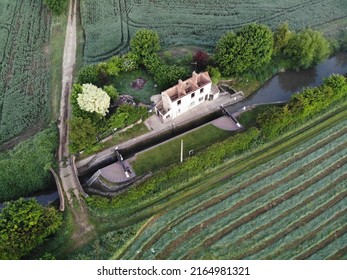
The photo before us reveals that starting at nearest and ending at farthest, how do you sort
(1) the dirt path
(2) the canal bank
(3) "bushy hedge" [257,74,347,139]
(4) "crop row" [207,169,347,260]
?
(1) the dirt path
(4) "crop row" [207,169,347,260]
(2) the canal bank
(3) "bushy hedge" [257,74,347,139]

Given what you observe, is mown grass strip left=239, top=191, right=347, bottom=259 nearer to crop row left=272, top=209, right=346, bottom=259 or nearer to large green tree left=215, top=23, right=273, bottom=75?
crop row left=272, top=209, right=346, bottom=259

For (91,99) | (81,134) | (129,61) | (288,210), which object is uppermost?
(129,61)

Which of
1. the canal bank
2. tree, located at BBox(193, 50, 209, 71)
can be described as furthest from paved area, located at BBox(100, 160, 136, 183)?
tree, located at BBox(193, 50, 209, 71)

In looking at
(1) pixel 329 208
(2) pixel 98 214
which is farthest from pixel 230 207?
(2) pixel 98 214

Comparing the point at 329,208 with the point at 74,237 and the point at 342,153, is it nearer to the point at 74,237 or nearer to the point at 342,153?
the point at 342,153

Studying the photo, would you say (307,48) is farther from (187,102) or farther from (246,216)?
(246,216)

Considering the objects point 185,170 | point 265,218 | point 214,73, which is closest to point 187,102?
point 214,73

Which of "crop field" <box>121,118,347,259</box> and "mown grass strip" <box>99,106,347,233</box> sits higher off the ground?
"mown grass strip" <box>99,106,347,233</box>
